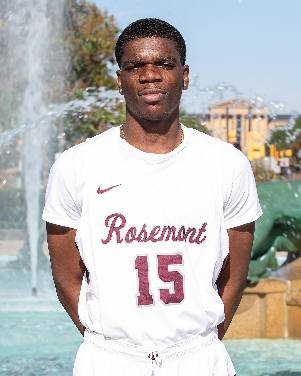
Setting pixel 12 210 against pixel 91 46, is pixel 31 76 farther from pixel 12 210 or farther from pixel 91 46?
pixel 91 46

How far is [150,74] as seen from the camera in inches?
94.7

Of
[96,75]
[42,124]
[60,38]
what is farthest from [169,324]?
[96,75]

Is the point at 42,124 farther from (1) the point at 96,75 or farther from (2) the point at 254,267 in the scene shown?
(1) the point at 96,75

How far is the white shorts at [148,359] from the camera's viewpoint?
236 cm

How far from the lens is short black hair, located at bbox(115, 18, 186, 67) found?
7.93 ft

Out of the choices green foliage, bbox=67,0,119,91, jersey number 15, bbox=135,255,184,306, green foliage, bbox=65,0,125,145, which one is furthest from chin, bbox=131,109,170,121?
green foliage, bbox=67,0,119,91

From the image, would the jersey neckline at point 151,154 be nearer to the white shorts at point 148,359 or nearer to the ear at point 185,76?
the ear at point 185,76

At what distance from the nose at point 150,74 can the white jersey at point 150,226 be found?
0.51 feet

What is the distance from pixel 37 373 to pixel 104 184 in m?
4.06

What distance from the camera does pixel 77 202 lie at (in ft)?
7.98

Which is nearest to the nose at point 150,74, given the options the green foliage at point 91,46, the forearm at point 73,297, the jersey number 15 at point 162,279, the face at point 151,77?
the face at point 151,77

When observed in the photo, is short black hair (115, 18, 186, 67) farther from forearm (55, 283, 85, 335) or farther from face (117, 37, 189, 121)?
forearm (55, 283, 85, 335)

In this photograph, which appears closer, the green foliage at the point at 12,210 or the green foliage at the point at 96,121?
the green foliage at the point at 12,210

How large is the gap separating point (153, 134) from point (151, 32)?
0.23 m
